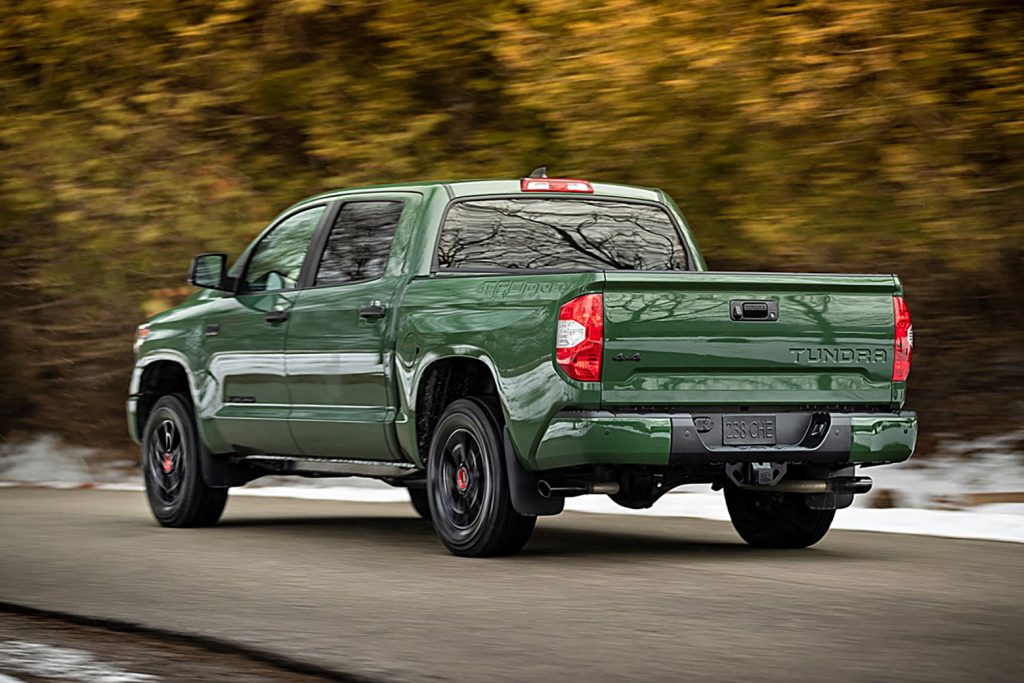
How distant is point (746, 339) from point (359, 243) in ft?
8.82

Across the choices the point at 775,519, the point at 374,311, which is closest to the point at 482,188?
the point at 374,311

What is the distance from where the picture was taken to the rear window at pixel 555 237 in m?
11.3

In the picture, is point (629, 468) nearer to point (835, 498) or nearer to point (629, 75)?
point (835, 498)

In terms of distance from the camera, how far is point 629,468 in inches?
399

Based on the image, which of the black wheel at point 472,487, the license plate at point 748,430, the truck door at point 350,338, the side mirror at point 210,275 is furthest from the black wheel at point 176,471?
the license plate at point 748,430

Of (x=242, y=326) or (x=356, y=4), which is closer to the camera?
(x=242, y=326)

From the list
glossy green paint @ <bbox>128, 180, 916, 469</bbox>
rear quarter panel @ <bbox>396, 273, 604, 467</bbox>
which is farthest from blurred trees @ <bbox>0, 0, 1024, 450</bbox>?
rear quarter panel @ <bbox>396, 273, 604, 467</bbox>

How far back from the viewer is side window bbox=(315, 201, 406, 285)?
11.5m

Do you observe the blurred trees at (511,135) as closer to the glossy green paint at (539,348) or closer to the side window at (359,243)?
the glossy green paint at (539,348)

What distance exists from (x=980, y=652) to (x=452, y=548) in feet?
12.9

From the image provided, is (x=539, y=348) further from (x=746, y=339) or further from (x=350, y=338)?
(x=350, y=338)

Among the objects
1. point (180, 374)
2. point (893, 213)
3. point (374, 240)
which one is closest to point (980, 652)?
point (374, 240)

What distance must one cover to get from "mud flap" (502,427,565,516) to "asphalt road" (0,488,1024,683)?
30cm

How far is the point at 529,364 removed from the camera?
996cm
